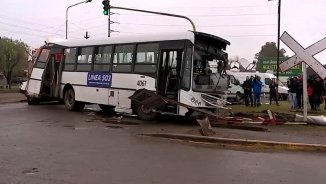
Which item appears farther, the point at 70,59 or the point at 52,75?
the point at 52,75

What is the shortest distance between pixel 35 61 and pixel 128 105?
319 inches

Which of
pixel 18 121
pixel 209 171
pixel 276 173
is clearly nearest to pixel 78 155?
pixel 209 171

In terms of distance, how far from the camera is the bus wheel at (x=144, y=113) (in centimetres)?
1786

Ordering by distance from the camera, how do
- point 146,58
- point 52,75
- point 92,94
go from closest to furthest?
point 146,58 < point 92,94 < point 52,75

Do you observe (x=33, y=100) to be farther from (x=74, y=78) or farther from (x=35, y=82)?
(x=74, y=78)

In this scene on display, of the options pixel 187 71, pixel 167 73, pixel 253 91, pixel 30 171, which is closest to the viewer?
pixel 30 171

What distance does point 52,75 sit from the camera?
23406 mm

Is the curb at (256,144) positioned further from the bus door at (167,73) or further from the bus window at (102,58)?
the bus window at (102,58)

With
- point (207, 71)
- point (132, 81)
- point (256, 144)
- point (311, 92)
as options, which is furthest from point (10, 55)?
point (256, 144)

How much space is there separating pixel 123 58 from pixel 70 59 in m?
4.16

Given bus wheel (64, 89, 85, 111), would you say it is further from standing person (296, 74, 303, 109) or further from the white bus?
standing person (296, 74, 303, 109)

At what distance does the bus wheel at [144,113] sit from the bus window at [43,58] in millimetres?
7415

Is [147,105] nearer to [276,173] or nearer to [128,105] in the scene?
[128,105]

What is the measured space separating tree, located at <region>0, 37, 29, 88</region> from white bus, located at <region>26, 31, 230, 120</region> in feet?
201
